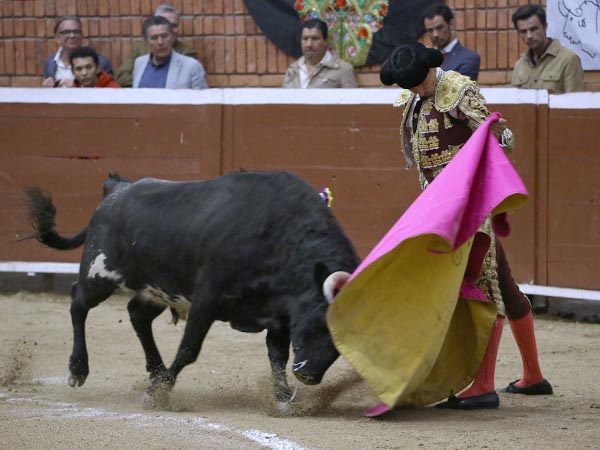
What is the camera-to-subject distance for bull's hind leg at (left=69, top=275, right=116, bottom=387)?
16.6 feet

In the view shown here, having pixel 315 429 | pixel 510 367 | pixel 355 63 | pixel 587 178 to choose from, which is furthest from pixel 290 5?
pixel 315 429

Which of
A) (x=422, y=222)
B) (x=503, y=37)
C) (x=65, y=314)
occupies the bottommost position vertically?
(x=65, y=314)

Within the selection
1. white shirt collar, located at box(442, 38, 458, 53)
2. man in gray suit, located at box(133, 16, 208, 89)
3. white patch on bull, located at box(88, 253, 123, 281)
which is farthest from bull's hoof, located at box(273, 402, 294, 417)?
man in gray suit, located at box(133, 16, 208, 89)

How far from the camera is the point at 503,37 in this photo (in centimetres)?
819

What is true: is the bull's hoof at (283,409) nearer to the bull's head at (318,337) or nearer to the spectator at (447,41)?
the bull's head at (318,337)

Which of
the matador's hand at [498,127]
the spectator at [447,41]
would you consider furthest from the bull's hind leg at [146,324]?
the spectator at [447,41]

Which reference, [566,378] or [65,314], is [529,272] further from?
[65,314]

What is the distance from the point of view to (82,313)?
203 inches

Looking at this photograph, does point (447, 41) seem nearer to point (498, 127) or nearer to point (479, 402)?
point (498, 127)

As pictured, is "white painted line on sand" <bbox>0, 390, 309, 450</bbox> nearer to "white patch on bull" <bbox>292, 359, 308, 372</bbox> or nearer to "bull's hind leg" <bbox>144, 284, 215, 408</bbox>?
"bull's hind leg" <bbox>144, 284, 215, 408</bbox>

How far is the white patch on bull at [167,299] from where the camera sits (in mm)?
4766

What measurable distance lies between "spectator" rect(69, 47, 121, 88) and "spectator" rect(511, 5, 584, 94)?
2.58m

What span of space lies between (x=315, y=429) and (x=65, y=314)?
3.48 metres

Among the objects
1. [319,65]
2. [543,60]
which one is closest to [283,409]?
[543,60]
